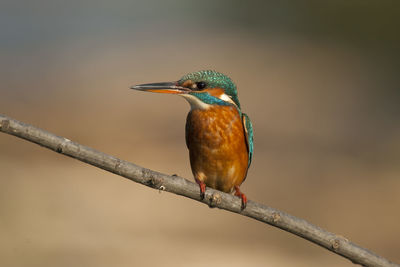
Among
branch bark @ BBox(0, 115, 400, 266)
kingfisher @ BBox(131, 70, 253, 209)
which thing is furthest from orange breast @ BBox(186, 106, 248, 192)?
branch bark @ BBox(0, 115, 400, 266)

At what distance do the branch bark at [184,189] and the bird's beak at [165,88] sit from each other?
397 millimetres

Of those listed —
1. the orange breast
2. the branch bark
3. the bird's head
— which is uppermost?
the bird's head

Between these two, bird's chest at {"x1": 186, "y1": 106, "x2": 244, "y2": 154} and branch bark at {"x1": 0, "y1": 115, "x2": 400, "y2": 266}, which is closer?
branch bark at {"x1": 0, "y1": 115, "x2": 400, "y2": 266}

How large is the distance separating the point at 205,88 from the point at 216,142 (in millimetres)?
212

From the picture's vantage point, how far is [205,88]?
2.09 m

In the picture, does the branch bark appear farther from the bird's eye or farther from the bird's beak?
the bird's eye

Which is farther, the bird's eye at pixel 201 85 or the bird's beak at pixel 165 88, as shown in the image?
the bird's eye at pixel 201 85

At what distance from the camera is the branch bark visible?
131cm

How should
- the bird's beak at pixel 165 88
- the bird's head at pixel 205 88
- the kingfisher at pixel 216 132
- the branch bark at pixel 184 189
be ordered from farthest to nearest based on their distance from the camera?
the kingfisher at pixel 216 132, the bird's head at pixel 205 88, the bird's beak at pixel 165 88, the branch bark at pixel 184 189

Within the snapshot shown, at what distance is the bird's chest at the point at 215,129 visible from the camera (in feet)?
7.02

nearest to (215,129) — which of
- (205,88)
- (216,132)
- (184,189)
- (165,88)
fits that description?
(216,132)

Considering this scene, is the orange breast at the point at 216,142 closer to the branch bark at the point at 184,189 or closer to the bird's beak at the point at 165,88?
the bird's beak at the point at 165,88

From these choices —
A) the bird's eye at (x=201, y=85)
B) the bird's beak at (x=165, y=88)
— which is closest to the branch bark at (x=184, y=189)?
the bird's beak at (x=165, y=88)

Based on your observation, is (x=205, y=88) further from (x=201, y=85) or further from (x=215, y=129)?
(x=215, y=129)
